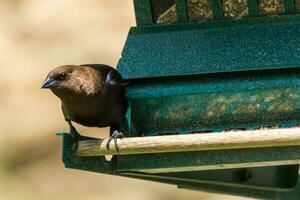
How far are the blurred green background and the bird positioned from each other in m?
3.20

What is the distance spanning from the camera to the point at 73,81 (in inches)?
248

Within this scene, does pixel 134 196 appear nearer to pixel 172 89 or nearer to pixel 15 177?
pixel 15 177

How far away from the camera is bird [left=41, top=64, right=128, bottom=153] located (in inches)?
245

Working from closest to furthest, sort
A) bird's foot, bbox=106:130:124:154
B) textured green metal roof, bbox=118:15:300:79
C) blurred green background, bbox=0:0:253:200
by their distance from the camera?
bird's foot, bbox=106:130:124:154 → textured green metal roof, bbox=118:15:300:79 → blurred green background, bbox=0:0:253:200

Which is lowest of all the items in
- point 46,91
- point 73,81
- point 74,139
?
point 46,91

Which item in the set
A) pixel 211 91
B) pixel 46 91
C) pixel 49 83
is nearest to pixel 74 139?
pixel 49 83

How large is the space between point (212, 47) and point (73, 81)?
26.3 inches

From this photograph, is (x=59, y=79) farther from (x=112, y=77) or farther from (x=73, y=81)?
(x=112, y=77)

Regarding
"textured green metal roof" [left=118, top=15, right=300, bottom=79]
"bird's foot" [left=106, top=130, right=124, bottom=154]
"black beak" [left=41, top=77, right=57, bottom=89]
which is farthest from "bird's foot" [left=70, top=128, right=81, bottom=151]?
"textured green metal roof" [left=118, top=15, right=300, bottom=79]

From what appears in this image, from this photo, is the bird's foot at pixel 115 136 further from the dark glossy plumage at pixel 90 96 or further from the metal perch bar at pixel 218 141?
the dark glossy plumage at pixel 90 96

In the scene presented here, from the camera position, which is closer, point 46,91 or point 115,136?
point 115,136

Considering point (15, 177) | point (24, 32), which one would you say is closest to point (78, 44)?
point (24, 32)

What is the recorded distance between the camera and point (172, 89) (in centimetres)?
614

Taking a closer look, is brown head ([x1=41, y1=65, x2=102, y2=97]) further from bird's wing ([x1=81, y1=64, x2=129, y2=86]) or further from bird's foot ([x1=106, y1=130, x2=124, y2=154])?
bird's foot ([x1=106, y1=130, x2=124, y2=154])
